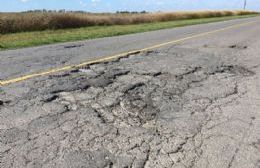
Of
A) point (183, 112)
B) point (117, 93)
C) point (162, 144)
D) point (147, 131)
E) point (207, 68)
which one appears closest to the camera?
point (162, 144)

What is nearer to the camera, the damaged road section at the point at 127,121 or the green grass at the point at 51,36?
the damaged road section at the point at 127,121

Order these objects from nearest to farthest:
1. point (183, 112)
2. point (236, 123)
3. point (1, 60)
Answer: point (236, 123)
point (183, 112)
point (1, 60)

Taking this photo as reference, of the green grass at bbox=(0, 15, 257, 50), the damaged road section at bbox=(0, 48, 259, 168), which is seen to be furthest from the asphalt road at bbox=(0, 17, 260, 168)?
the green grass at bbox=(0, 15, 257, 50)

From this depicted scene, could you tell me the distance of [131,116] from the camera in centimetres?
436

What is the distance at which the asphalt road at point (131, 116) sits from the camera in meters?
3.30

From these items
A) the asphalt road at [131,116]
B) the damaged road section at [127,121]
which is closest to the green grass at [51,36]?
the asphalt road at [131,116]

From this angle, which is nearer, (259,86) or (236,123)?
(236,123)

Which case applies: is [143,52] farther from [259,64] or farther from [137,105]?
[137,105]

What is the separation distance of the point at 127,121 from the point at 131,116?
0.19 metres

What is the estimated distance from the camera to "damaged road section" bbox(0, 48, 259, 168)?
10.8 feet

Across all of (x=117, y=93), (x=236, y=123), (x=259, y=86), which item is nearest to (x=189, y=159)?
(x=236, y=123)

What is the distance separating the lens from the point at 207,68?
7.29 m

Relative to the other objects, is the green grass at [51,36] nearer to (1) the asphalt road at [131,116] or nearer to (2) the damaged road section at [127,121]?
(1) the asphalt road at [131,116]

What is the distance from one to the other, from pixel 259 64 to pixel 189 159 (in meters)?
5.24
